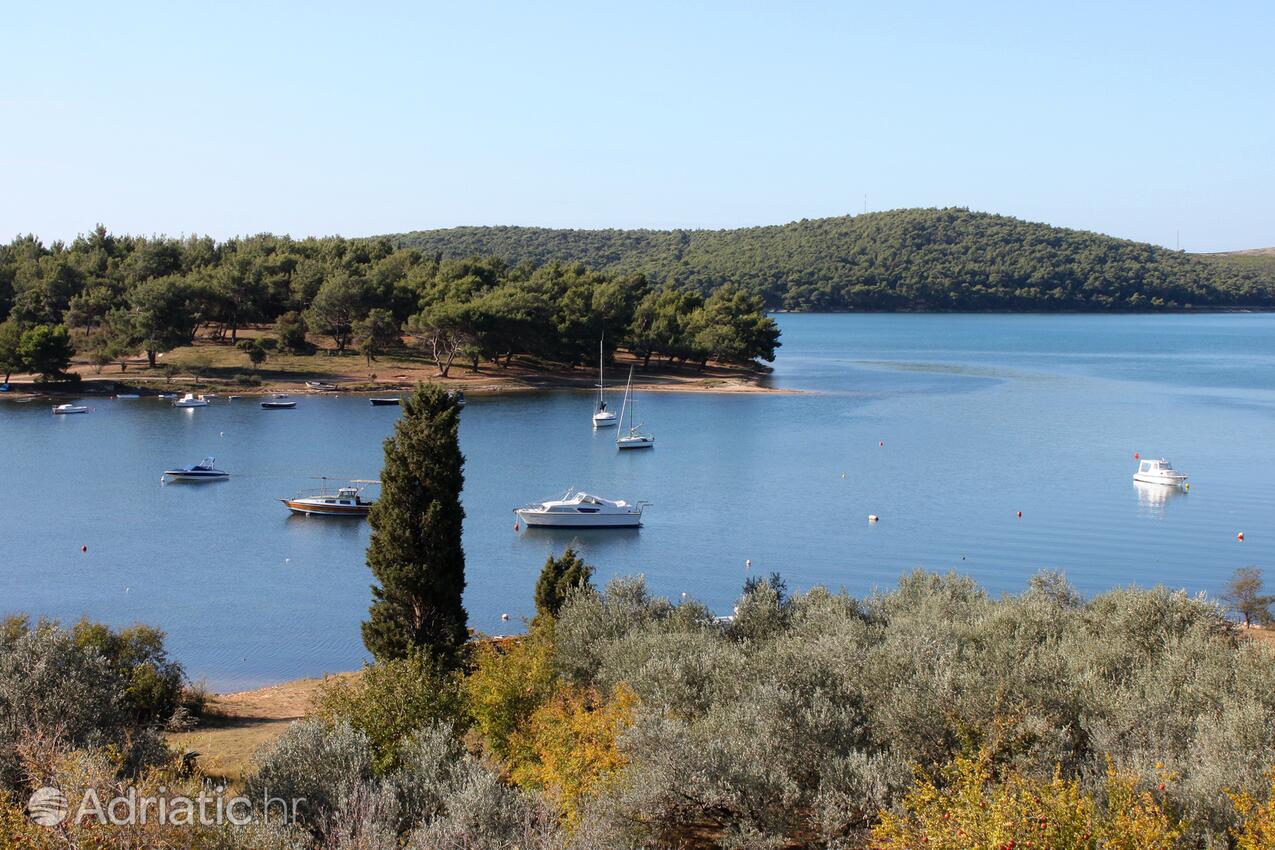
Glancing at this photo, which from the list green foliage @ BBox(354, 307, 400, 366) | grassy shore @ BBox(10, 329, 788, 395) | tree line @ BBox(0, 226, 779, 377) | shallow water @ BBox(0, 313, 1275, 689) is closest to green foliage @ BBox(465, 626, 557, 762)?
shallow water @ BBox(0, 313, 1275, 689)

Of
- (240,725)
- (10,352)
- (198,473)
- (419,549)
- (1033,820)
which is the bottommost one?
(240,725)

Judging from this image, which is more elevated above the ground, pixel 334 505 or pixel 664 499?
pixel 334 505

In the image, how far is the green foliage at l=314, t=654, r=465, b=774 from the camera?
58.2 ft

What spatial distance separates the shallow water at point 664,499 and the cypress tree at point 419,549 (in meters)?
6.51

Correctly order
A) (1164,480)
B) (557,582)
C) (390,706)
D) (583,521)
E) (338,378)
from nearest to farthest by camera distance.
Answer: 1. (390,706)
2. (557,582)
3. (583,521)
4. (1164,480)
5. (338,378)

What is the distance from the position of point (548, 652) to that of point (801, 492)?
35831mm

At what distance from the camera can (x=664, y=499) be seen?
5391 centimetres

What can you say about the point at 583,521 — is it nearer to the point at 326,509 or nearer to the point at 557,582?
the point at 326,509

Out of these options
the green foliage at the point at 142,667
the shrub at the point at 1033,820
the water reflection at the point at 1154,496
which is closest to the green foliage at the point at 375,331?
the water reflection at the point at 1154,496

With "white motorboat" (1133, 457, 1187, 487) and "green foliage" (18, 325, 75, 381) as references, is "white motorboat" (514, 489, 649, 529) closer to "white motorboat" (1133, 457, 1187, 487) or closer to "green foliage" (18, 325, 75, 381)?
"white motorboat" (1133, 457, 1187, 487)

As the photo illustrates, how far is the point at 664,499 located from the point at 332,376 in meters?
45.1

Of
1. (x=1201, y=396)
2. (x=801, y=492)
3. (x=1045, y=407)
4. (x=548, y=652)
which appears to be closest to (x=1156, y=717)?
(x=548, y=652)

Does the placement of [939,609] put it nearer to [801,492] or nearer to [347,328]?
[801,492]

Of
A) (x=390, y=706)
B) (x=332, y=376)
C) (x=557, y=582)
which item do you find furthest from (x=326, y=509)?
(x=332, y=376)
